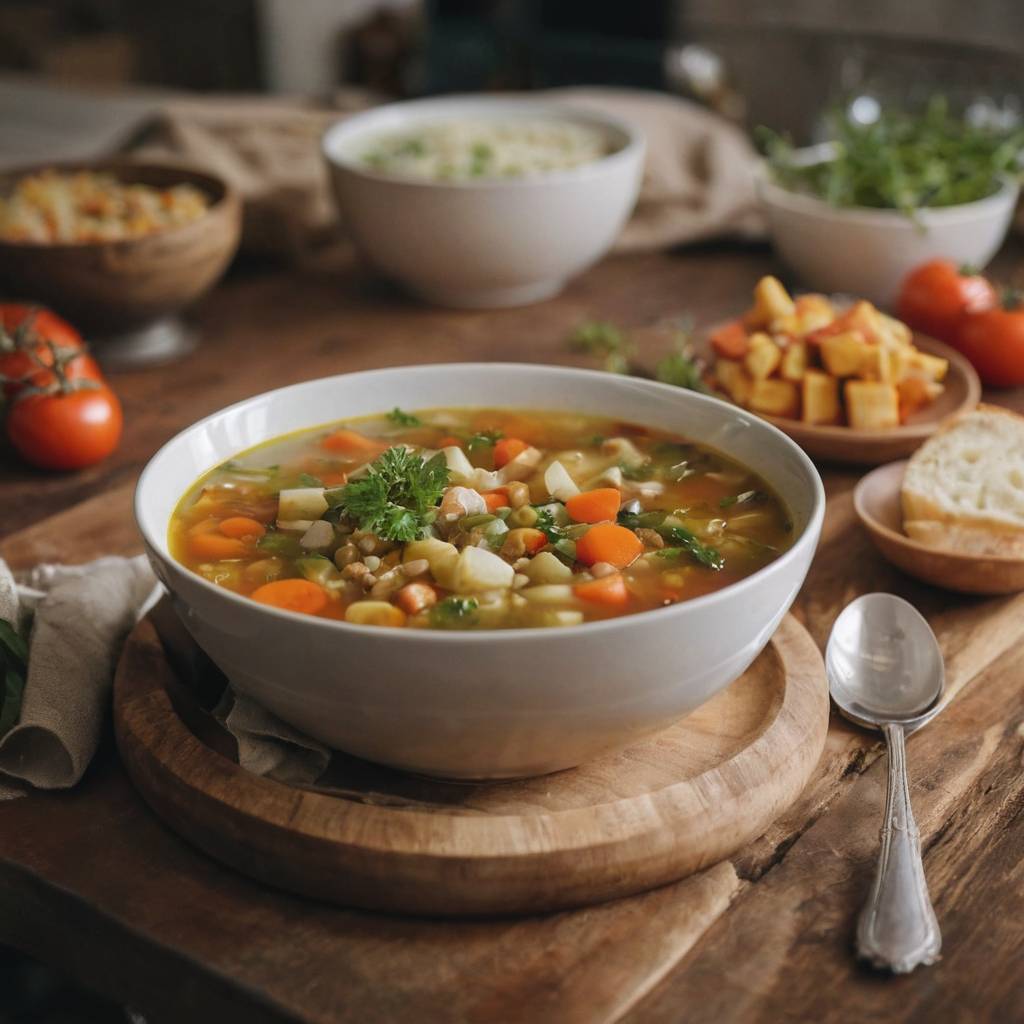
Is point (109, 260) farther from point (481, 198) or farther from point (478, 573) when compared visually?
point (478, 573)

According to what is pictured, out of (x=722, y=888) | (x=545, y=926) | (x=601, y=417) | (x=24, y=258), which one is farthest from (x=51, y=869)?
(x=24, y=258)

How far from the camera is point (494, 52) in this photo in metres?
9.17

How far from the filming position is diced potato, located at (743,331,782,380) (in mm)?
2787

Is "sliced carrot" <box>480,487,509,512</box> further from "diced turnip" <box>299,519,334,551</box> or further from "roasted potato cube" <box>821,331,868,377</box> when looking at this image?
"roasted potato cube" <box>821,331,868,377</box>

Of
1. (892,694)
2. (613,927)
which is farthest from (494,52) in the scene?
(613,927)

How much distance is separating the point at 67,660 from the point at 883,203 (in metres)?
2.81

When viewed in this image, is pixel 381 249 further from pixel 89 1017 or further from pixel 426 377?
pixel 89 1017

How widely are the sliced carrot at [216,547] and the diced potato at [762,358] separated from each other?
142cm

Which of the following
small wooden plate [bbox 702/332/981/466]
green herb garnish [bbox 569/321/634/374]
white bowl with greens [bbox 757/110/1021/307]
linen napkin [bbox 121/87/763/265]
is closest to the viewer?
small wooden plate [bbox 702/332/981/466]

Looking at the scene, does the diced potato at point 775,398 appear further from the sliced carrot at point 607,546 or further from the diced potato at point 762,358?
the sliced carrot at point 607,546

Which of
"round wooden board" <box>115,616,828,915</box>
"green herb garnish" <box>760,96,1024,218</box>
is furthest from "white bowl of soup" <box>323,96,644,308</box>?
"round wooden board" <box>115,616,828,915</box>

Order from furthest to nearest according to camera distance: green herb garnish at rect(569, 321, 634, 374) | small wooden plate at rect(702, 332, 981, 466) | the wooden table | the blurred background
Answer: the blurred background, green herb garnish at rect(569, 321, 634, 374), small wooden plate at rect(702, 332, 981, 466), the wooden table

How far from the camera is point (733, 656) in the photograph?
1543 mm

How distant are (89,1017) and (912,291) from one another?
293 centimetres
